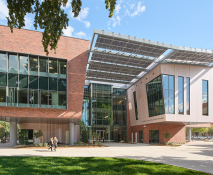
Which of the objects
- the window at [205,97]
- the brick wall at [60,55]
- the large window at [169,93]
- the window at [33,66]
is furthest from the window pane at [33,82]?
the window at [205,97]

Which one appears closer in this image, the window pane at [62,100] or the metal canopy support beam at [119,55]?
the window pane at [62,100]

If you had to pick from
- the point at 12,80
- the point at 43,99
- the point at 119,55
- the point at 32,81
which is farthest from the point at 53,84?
the point at 119,55

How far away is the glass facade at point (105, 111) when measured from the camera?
38750 millimetres

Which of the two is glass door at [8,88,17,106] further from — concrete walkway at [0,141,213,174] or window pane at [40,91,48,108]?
concrete walkway at [0,141,213,174]

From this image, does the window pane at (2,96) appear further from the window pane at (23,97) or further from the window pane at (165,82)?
the window pane at (165,82)

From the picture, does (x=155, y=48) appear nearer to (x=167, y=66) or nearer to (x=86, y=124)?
(x=167, y=66)

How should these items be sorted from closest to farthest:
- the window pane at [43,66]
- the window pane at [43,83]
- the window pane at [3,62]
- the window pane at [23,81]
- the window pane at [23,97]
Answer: the window pane at [3,62] → the window pane at [23,97] → the window pane at [23,81] → the window pane at [43,83] → the window pane at [43,66]

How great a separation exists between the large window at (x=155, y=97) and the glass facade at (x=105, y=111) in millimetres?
9594

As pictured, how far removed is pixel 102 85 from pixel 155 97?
12.8 m

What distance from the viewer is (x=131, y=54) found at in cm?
2683

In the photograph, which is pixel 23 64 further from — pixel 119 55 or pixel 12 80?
pixel 119 55

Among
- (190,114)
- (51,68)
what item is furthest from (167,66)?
(51,68)

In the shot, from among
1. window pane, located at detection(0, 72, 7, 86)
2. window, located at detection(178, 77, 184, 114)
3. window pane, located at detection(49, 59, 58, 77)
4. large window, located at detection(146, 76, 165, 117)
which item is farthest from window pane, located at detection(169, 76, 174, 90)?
window pane, located at detection(0, 72, 7, 86)

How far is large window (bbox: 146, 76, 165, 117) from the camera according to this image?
96.2 ft
